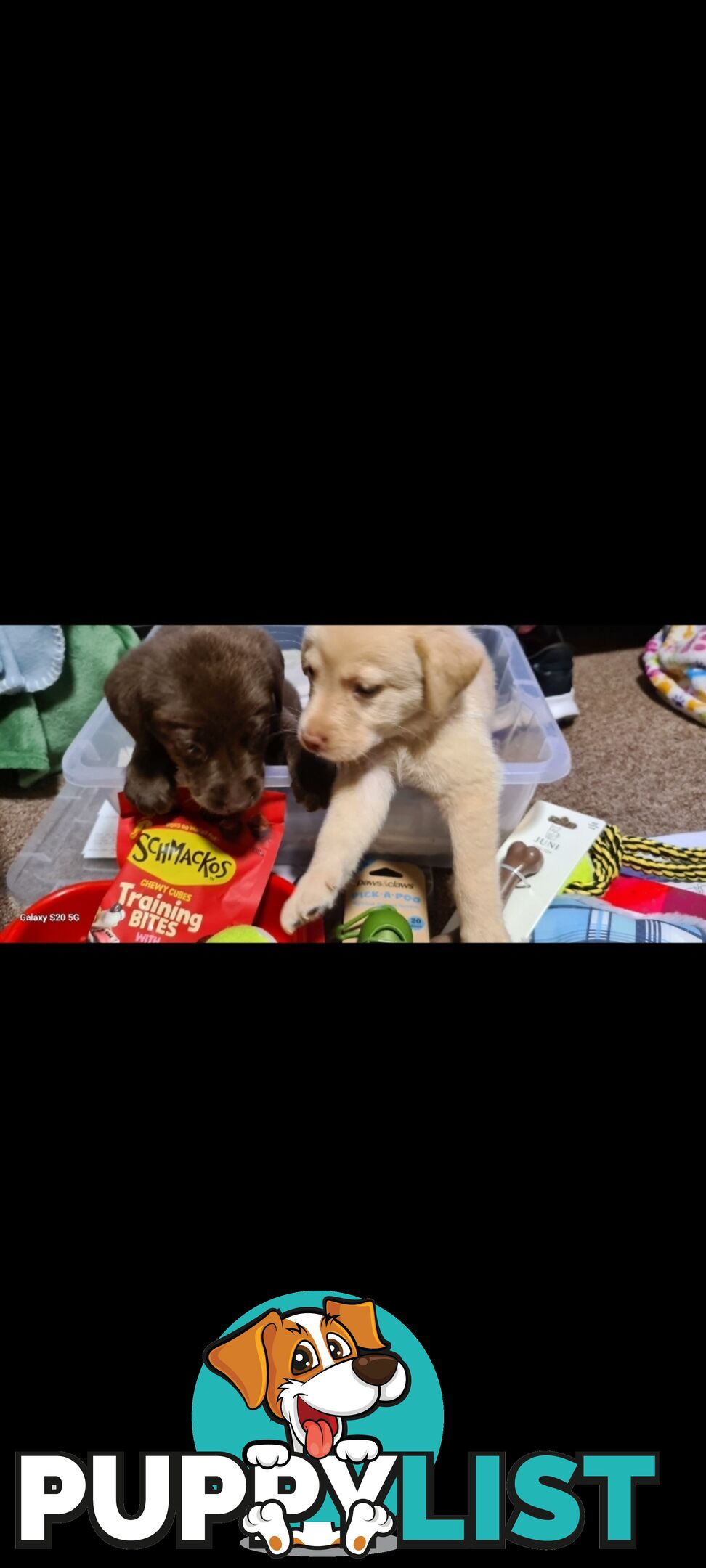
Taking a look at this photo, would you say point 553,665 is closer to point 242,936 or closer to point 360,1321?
point 242,936

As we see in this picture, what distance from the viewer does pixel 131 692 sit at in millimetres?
890

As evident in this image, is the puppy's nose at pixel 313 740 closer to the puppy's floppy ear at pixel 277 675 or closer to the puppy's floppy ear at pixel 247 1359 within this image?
the puppy's floppy ear at pixel 277 675

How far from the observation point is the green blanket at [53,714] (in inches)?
36.1

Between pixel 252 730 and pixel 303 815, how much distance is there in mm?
147

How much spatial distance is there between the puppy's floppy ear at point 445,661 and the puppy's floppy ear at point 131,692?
30cm

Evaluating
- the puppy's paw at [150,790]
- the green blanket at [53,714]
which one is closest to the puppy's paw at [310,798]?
the puppy's paw at [150,790]

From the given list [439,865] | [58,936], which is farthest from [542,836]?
[58,936]

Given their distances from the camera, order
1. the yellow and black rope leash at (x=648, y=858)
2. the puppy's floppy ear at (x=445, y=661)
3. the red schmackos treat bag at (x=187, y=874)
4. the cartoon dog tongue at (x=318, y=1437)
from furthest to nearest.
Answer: the yellow and black rope leash at (x=648, y=858)
the red schmackos treat bag at (x=187, y=874)
the puppy's floppy ear at (x=445, y=661)
the cartoon dog tongue at (x=318, y=1437)

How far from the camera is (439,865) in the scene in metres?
1.00

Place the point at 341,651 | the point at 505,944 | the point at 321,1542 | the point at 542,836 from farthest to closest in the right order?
the point at 542,836 → the point at 505,944 → the point at 341,651 → the point at 321,1542

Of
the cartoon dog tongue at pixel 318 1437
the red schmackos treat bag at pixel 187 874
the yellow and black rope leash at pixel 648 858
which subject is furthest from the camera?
the yellow and black rope leash at pixel 648 858

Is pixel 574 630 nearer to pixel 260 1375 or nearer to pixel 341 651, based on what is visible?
pixel 341 651

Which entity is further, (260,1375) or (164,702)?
(164,702)

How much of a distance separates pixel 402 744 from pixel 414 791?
0.25ft
